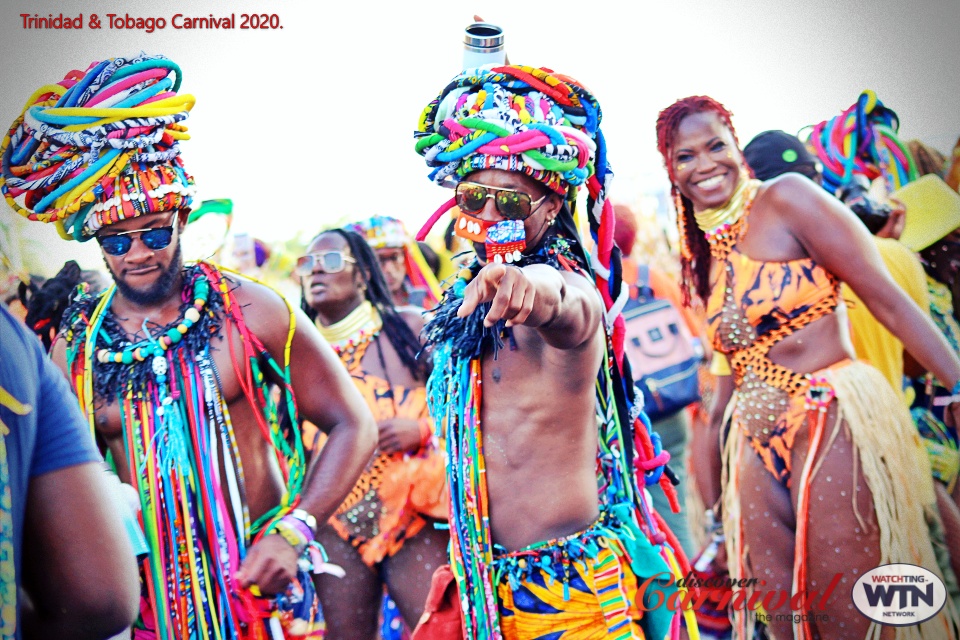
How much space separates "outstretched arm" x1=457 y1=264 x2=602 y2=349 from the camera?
213 cm

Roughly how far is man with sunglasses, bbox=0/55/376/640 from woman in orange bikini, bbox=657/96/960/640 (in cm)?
154

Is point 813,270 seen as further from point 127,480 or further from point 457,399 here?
A: point 127,480

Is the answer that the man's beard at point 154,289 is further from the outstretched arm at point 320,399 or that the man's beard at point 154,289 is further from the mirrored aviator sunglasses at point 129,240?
the outstretched arm at point 320,399

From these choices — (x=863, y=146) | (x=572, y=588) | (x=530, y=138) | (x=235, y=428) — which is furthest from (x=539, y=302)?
(x=863, y=146)

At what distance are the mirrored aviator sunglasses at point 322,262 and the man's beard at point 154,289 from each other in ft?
2.71

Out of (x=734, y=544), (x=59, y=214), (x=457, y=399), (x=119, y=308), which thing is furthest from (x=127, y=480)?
(x=734, y=544)

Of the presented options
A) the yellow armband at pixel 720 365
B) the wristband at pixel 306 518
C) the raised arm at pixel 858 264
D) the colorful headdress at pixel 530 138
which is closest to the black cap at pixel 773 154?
the raised arm at pixel 858 264

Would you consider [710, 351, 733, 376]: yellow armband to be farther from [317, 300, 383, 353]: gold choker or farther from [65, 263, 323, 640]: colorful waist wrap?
[65, 263, 323, 640]: colorful waist wrap

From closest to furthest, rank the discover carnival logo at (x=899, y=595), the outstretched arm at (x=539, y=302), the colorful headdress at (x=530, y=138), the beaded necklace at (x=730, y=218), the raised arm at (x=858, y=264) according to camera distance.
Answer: the outstretched arm at (x=539, y=302) → the colorful headdress at (x=530, y=138) → the discover carnival logo at (x=899, y=595) → the raised arm at (x=858, y=264) → the beaded necklace at (x=730, y=218)

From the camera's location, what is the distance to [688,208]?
12.6 feet

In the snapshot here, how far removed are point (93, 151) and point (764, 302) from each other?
240cm

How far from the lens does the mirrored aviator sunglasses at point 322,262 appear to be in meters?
3.96

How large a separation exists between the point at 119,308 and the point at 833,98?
2.78 metres

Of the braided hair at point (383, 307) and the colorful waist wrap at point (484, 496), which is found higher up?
the braided hair at point (383, 307)
